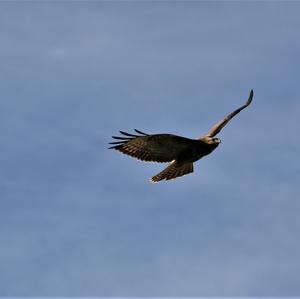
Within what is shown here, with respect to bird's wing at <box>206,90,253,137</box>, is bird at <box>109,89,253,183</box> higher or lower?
lower

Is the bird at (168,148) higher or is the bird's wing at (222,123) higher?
the bird's wing at (222,123)

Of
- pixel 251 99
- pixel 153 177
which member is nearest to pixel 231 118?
pixel 251 99

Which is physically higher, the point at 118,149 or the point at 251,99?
the point at 251,99

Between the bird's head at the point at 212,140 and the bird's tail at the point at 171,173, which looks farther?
the bird's tail at the point at 171,173

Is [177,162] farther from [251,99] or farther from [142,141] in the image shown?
[251,99]

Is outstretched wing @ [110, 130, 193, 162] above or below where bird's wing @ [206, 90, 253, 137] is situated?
below

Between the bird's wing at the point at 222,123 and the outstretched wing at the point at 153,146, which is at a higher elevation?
the bird's wing at the point at 222,123

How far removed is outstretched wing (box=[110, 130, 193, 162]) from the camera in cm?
2375

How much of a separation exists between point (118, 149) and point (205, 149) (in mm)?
2135

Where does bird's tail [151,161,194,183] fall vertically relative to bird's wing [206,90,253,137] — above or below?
below

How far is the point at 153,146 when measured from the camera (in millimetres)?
24250

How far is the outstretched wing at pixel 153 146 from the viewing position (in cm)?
2375

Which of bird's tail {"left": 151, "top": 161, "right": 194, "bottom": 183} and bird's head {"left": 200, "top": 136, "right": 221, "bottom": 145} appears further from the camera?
bird's tail {"left": 151, "top": 161, "right": 194, "bottom": 183}

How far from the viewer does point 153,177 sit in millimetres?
25594
